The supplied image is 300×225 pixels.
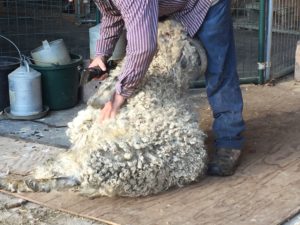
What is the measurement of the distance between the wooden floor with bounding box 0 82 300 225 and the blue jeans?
0.23m

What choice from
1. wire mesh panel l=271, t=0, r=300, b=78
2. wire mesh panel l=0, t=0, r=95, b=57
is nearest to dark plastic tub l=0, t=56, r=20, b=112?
wire mesh panel l=0, t=0, r=95, b=57

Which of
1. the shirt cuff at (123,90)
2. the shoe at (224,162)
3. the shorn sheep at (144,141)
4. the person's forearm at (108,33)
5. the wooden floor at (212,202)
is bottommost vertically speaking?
the wooden floor at (212,202)

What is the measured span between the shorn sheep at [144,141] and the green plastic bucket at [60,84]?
1.56m

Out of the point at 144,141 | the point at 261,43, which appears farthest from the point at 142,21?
the point at 261,43

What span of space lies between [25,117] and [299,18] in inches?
119

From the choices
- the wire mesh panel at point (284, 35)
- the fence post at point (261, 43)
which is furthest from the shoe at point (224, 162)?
the wire mesh panel at point (284, 35)

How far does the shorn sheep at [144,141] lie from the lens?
3.26 m

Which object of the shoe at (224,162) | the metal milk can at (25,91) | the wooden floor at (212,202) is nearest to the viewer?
the wooden floor at (212,202)

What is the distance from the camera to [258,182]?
3621mm

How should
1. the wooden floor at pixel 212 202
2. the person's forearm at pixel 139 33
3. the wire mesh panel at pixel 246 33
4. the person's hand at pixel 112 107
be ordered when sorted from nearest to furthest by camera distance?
the person's forearm at pixel 139 33 → the wooden floor at pixel 212 202 → the person's hand at pixel 112 107 → the wire mesh panel at pixel 246 33

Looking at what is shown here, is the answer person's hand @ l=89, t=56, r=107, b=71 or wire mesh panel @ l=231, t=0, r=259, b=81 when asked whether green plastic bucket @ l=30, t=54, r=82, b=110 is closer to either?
person's hand @ l=89, t=56, r=107, b=71

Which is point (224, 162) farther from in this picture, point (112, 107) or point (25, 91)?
point (25, 91)

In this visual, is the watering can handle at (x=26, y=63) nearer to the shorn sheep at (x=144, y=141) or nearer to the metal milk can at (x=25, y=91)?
the metal milk can at (x=25, y=91)

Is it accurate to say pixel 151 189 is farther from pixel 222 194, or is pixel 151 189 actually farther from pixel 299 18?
pixel 299 18
